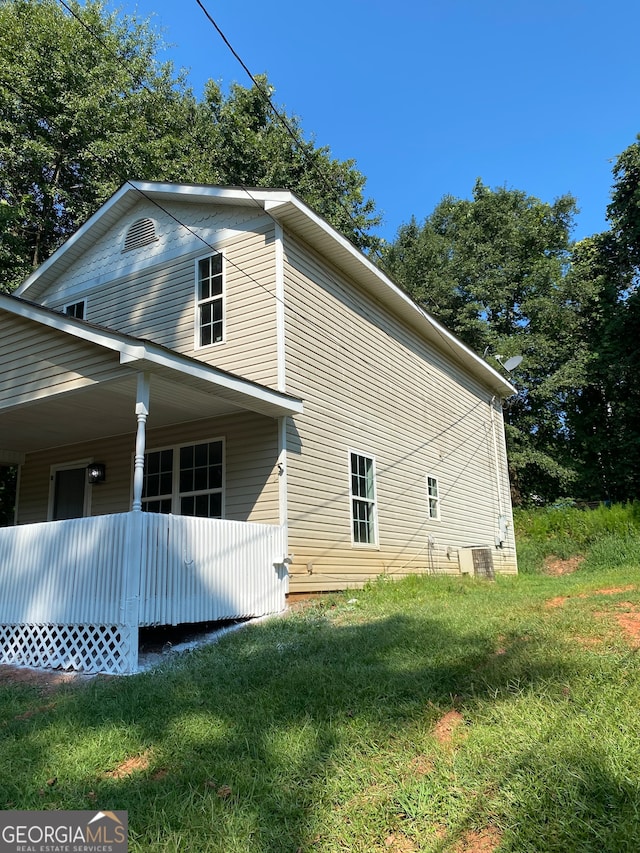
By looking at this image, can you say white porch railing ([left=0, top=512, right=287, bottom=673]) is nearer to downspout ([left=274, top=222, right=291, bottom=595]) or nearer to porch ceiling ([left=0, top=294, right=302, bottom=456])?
downspout ([left=274, top=222, right=291, bottom=595])

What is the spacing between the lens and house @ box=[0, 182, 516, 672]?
6.82 meters

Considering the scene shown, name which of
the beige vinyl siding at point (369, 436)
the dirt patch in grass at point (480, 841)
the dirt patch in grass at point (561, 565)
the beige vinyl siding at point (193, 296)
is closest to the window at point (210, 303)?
the beige vinyl siding at point (193, 296)

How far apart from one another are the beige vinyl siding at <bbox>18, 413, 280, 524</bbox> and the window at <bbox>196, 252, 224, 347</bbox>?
1.54 meters

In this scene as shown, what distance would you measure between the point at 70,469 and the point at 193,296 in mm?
3918

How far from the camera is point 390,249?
29.1 m

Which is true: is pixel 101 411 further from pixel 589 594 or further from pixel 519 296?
pixel 519 296

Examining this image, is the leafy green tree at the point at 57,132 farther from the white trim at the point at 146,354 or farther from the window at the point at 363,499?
the window at the point at 363,499

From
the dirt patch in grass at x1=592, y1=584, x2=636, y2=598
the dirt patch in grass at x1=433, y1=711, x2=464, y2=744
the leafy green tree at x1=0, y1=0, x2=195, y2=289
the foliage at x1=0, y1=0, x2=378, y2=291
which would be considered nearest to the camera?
the dirt patch in grass at x1=433, y1=711, x2=464, y2=744

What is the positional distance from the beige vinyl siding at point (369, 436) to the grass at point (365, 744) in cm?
355

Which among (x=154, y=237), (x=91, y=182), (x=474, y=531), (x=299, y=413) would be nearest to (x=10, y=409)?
(x=299, y=413)

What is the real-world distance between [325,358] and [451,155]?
614cm

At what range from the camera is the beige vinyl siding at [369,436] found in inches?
369

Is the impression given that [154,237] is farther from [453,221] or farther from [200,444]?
[453,221]

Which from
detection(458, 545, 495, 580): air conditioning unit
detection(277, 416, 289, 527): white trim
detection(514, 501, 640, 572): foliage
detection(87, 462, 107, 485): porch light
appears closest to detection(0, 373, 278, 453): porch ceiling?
detection(87, 462, 107, 485): porch light
